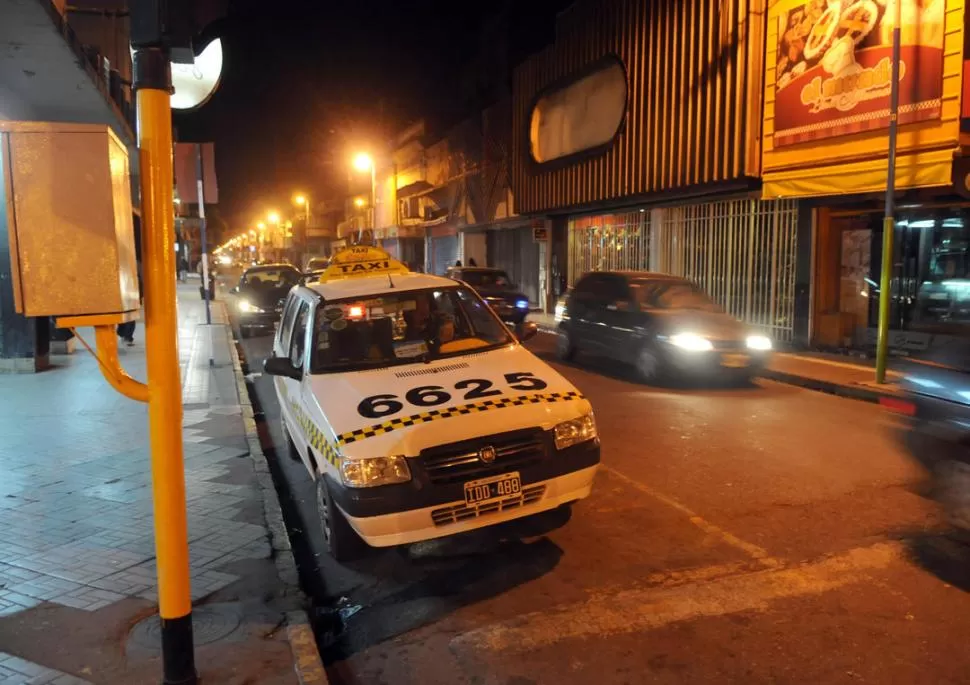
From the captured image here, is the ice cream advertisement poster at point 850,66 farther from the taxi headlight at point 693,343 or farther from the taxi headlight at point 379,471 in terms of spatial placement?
the taxi headlight at point 379,471

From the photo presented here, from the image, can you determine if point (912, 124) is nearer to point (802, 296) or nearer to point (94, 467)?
point (802, 296)

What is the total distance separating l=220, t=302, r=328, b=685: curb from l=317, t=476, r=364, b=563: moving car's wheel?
291mm

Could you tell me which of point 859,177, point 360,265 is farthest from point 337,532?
point 859,177

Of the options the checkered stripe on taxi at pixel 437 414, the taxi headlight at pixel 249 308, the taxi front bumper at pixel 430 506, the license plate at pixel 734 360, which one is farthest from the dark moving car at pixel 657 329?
the taxi headlight at pixel 249 308

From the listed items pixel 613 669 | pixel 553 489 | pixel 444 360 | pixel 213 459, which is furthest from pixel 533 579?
pixel 213 459

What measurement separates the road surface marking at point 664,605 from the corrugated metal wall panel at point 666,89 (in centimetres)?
1140

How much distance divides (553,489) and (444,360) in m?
1.36

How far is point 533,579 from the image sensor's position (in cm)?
473

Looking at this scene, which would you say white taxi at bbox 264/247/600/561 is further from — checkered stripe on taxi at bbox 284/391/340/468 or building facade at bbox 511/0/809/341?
building facade at bbox 511/0/809/341

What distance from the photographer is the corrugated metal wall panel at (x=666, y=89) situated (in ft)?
48.2

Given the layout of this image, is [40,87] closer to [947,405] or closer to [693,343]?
[693,343]

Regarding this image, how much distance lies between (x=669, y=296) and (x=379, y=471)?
28.3ft

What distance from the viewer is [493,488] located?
452 cm

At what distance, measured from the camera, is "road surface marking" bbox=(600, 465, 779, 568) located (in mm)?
4977
